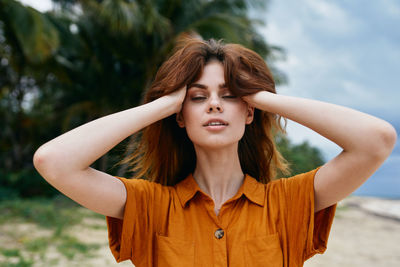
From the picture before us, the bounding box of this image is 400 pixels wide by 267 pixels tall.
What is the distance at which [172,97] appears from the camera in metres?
1.73

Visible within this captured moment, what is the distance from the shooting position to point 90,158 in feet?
5.01

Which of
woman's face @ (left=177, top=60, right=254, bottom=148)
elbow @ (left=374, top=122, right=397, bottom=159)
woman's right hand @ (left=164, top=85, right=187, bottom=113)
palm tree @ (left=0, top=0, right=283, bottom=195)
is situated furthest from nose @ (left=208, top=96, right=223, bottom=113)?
palm tree @ (left=0, top=0, right=283, bottom=195)

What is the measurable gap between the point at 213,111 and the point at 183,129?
45 cm

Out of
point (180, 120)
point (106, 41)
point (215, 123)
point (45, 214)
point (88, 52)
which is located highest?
point (88, 52)

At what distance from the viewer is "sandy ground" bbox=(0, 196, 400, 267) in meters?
5.63

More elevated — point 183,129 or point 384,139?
point 183,129

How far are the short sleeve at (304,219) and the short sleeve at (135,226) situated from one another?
61cm

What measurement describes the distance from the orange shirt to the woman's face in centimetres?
27

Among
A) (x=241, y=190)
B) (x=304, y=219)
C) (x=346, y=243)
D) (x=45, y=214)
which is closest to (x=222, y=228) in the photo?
(x=241, y=190)

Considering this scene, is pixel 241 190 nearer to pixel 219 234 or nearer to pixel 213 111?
pixel 219 234

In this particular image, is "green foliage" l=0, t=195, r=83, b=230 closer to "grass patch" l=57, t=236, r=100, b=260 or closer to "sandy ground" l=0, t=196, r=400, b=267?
"sandy ground" l=0, t=196, r=400, b=267

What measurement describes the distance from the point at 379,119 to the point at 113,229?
48.5 inches

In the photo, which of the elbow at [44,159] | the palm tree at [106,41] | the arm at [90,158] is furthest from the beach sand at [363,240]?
the palm tree at [106,41]

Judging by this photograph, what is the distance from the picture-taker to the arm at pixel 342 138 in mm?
1455
